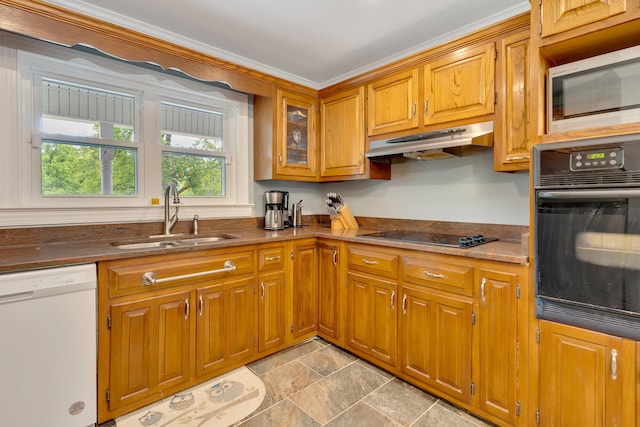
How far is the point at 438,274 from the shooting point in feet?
6.13

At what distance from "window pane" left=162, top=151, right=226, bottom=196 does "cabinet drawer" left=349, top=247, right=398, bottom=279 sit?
137cm

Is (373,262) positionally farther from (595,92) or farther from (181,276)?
(595,92)

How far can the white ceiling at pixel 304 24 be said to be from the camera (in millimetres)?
1921

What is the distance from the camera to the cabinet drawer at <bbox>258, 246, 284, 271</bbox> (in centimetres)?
230

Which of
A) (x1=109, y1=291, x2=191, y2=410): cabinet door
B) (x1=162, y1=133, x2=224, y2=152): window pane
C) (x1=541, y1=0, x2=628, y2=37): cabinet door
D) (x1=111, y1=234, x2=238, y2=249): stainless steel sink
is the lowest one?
(x1=109, y1=291, x2=191, y2=410): cabinet door

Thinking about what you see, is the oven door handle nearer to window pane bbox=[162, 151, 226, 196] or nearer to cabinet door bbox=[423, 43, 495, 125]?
cabinet door bbox=[423, 43, 495, 125]

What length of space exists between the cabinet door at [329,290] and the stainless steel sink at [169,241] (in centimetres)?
75

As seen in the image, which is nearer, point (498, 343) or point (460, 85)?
point (498, 343)

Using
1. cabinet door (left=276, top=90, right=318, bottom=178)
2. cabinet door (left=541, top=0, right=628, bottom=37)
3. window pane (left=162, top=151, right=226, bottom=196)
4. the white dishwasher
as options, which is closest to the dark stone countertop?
the white dishwasher

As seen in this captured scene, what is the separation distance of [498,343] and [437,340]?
0.34m

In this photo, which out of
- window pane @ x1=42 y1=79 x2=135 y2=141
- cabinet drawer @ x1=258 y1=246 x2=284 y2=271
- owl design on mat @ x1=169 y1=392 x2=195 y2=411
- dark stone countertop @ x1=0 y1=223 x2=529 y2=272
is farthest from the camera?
cabinet drawer @ x1=258 y1=246 x2=284 y2=271

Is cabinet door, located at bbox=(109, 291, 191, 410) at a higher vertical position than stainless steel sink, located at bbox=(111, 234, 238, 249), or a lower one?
lower

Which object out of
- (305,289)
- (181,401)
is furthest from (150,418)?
(305,289)

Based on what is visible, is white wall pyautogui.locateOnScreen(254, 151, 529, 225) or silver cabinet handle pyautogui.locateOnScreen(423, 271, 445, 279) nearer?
silver cabinet handle pyautogui.locateOnScreen(423, 271, 445, 279)
